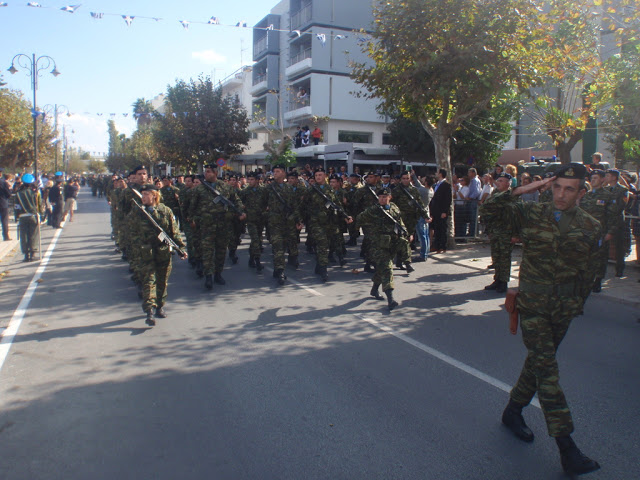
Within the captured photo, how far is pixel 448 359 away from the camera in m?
5.29

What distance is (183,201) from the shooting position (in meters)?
9.80

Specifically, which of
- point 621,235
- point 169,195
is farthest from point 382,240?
point 169,195

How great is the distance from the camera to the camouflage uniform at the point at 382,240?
7199 millimetres

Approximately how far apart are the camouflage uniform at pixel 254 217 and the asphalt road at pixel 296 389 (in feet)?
7.87

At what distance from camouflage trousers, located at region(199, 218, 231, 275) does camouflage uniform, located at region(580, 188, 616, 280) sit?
5559mm

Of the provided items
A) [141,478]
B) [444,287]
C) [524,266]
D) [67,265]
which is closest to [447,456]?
[524,266]

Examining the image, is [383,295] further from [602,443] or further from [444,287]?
[602,443]

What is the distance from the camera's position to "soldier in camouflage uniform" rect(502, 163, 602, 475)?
3.42m

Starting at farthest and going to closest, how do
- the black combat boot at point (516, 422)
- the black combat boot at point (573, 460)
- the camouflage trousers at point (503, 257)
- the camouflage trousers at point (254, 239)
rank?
the camouflage trousers at point (254, 239), the camouflage trousers at point (503, 257), the black combat boot at point (516, 422), the black combat boot at point (573, 460)

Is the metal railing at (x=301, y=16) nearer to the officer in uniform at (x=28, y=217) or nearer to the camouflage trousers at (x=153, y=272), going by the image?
the officer in uniform at (x=28, y=217)

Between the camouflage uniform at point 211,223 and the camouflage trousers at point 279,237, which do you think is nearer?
the camouflage uniform at point 211,223

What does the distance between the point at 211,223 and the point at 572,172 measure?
20.7 feet

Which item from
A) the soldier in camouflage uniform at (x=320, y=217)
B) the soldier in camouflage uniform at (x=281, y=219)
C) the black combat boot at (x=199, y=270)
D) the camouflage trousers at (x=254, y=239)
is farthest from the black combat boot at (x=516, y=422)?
the camouflage trousers at (x=254, y=239)

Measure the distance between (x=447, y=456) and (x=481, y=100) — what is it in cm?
1020
